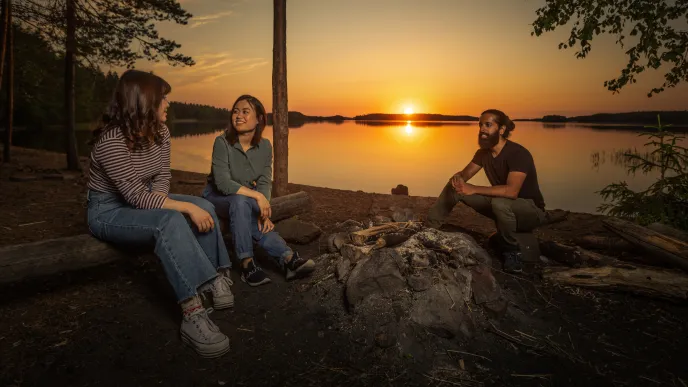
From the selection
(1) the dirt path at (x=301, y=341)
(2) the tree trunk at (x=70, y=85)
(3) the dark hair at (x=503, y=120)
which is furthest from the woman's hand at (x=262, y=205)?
(2) the tree trunk at (x=70, y=85)

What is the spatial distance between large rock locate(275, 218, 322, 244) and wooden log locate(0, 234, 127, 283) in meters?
2.35

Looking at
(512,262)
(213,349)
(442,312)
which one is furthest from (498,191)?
(213,349)

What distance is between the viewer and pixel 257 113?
13.8 ft

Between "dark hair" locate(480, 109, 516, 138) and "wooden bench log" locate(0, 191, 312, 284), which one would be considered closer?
"wooden bench log" locate(0, 191, 312, 284)

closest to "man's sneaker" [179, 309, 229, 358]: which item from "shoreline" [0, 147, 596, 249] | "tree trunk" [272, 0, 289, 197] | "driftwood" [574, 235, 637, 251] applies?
"shoreline" [0, 147, 596, 249]

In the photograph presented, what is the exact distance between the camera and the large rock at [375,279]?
3490mm

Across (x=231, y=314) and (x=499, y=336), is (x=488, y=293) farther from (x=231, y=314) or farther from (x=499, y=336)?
(x=231, y=314)

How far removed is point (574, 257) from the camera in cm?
456

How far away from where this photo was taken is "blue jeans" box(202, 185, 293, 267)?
3.92 metres

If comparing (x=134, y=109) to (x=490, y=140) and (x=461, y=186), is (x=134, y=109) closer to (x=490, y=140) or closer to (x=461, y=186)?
(x=461, y=186)

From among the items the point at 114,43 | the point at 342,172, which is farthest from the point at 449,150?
the point at 114,43

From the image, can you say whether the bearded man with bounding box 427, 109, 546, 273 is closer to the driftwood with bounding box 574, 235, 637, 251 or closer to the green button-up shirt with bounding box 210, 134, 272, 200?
the driftwood with bounding box 574, 235, 637, 251

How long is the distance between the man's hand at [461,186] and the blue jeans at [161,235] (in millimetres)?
3106

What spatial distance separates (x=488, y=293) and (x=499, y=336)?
0.42 m
